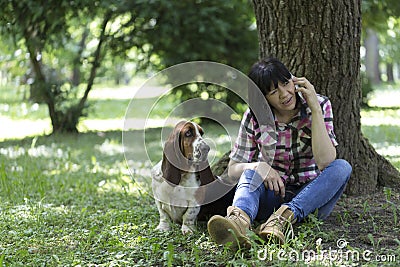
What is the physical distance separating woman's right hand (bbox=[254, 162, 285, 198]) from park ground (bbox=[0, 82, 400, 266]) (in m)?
0.28

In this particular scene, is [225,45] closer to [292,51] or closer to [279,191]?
[292,51]

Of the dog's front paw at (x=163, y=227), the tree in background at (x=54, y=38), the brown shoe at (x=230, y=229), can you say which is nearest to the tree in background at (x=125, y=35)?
the tree in background at (x=54, y=38)

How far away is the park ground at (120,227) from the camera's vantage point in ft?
10.4

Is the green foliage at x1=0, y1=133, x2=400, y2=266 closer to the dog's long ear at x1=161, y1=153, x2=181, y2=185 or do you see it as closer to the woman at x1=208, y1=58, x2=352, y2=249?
the woman at x1=208, y1=58, x2=352, y2=249

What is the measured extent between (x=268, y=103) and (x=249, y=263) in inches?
47.3

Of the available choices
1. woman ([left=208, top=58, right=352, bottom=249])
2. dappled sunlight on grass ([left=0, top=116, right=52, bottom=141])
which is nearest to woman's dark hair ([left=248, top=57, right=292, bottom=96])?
woman ([left=208, top=58, right=352, bottom=249])

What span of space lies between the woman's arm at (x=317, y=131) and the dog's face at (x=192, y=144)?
0.70 metres

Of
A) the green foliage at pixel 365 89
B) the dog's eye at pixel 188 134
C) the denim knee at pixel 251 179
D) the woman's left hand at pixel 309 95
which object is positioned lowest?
the green foliage at pixel 365 89

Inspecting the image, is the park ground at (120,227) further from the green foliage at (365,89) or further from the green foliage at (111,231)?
the green foliage at (365,89)

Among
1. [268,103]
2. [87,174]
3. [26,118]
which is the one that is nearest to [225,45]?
[87,174]

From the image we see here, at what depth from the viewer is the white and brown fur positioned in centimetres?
367

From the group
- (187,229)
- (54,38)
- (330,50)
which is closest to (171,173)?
(187,229)

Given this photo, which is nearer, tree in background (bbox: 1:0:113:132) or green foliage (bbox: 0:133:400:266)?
green foliage (bbox: 0:133:400:266)

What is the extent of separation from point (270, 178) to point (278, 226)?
0.44m
